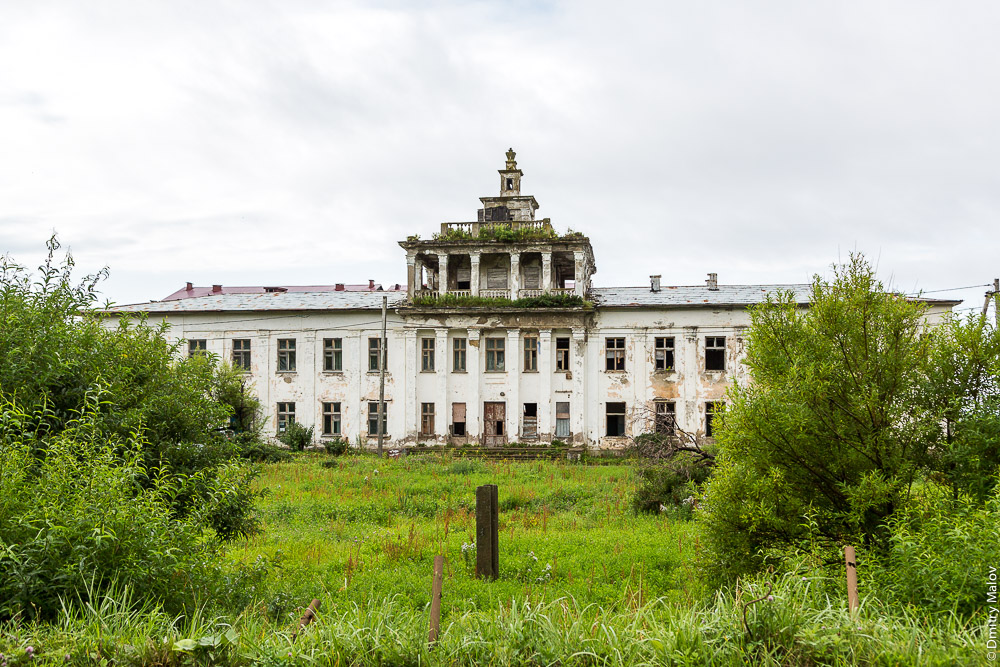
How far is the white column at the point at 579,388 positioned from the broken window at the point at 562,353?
0.43 meters

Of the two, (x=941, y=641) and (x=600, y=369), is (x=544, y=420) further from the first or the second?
(x=941, y=641)

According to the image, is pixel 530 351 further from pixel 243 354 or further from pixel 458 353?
pixel 243 354

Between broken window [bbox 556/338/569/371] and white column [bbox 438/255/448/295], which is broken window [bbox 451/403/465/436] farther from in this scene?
white column [bbox 438/255/448/295]

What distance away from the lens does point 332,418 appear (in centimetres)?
3141

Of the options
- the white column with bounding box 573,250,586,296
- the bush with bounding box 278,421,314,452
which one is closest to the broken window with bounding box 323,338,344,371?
the bush with bounding box 278,421,314,452

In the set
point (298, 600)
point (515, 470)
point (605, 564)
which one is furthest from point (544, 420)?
point (298, 600)

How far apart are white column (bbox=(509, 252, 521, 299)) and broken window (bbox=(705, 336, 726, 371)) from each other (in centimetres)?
811

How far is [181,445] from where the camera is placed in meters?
8.51

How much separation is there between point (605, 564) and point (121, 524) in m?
7.52

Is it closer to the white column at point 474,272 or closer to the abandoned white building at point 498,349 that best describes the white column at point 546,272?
the abandoned white building at point 498,349

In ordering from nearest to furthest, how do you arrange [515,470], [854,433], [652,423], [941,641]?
[941,641]
[854,433]
[515,470]
[652,423]

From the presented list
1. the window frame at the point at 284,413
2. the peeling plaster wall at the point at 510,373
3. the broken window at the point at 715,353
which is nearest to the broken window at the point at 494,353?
the peeling plaster wall at the point at 510,373

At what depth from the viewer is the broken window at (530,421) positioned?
2991 centimetres

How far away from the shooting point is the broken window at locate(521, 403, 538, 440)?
29906 millimetres
